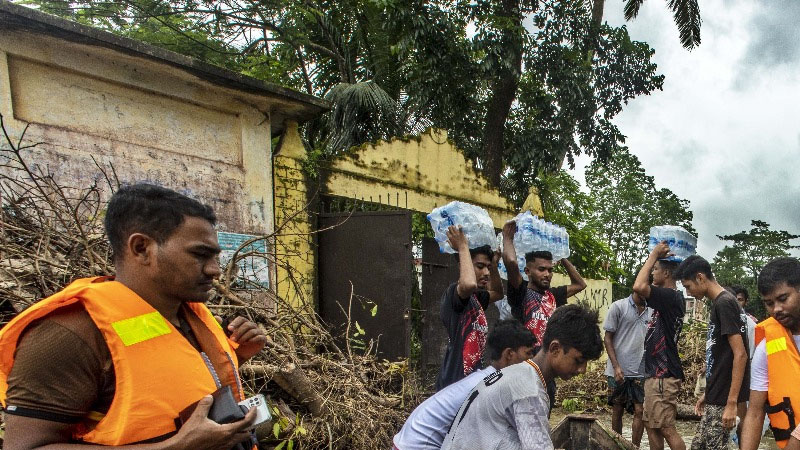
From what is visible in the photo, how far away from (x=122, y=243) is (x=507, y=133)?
11767 millimetres

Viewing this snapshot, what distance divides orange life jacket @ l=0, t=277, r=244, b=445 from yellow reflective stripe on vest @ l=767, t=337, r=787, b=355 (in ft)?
8.63

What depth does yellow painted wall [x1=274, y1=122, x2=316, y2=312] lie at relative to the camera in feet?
22.7

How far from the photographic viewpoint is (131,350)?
5.01ft

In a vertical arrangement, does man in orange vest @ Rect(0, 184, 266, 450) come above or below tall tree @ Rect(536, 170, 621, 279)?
below

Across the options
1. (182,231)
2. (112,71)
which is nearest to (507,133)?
(112,71)

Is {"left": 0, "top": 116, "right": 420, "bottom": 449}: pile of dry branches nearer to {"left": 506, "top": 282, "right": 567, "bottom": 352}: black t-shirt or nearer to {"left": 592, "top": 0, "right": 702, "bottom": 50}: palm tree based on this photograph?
{"left": 506, "top": 282, "right": 567, "bottom": 352}: black t-shirt

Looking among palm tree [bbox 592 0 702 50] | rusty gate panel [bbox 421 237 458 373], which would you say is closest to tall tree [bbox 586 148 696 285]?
palm tree [bbox 592 0 702 50]

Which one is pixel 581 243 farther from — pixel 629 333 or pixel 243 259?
pixel 243 259

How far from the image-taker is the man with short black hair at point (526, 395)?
2523mm

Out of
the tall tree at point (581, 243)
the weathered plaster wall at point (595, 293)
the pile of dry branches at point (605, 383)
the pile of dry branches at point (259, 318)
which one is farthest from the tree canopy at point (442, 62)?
the pile of dry branches at point (259, 318)

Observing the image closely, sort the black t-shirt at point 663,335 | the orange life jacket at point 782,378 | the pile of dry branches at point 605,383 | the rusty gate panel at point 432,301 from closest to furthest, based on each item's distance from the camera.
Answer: the orange life jacket at point 782,378 → the black t-shirt at point 663,335 → the rusty gate panel at point 432,301 → the pile of dry branches at point 605,383

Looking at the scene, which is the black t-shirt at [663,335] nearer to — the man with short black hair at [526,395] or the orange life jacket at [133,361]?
the man with short black hair at [526,395]

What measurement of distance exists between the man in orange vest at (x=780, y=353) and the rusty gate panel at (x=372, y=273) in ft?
12.6

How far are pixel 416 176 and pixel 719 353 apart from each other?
4.85m
